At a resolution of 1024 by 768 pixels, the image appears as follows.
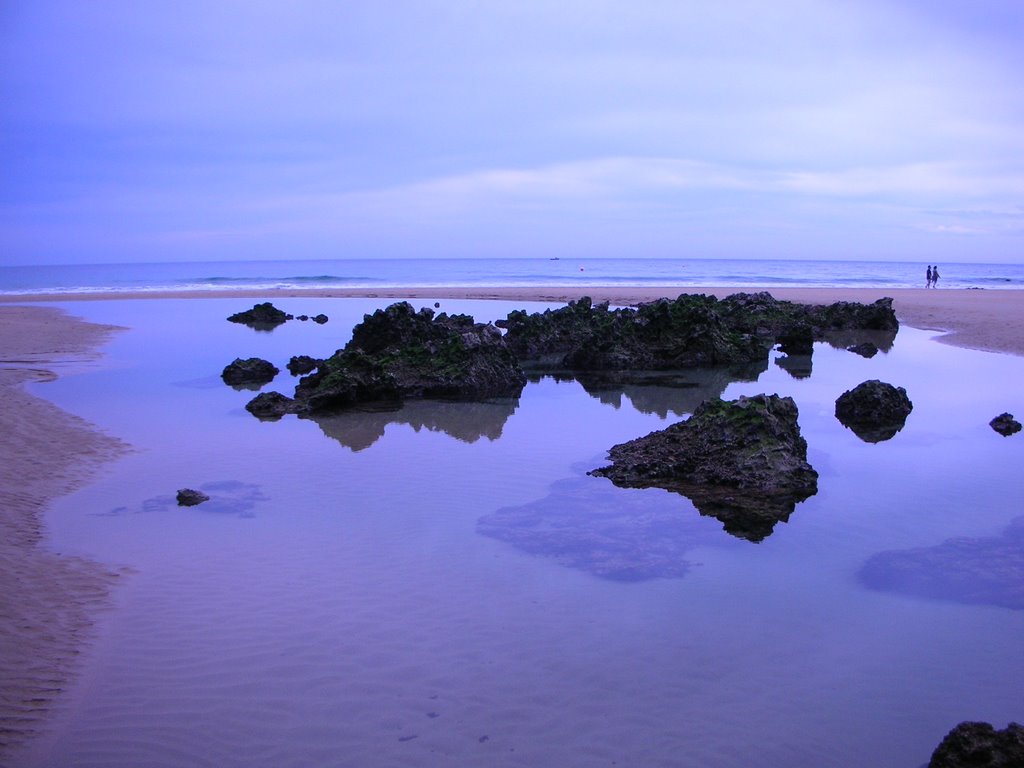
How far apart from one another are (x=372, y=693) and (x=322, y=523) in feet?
10.1

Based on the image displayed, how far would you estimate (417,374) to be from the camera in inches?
574

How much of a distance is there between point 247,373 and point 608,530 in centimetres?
1060

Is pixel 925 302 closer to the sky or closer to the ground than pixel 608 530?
closer to the sky

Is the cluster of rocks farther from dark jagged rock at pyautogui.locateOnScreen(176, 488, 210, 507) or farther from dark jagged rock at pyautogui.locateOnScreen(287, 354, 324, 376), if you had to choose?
dark jagged rock at pyautogui.locateOnScreen(176, 488, 210, 507)

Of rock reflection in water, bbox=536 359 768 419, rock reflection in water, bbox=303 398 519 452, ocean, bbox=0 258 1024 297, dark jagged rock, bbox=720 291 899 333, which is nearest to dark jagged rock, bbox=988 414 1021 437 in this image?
rock reflection in water, bbox=536 359 768 419

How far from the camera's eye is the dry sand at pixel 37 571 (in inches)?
189

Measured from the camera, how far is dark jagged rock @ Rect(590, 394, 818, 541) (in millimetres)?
8312

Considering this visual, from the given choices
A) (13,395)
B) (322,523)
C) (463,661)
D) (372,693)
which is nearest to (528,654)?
(463,661)

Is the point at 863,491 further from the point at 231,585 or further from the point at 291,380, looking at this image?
the point at 291,380

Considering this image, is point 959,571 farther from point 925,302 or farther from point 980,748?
point 925,302

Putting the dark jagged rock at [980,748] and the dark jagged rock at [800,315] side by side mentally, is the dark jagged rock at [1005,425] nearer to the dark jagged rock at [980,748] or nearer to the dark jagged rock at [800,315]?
the dark jagged rock at [980,748]

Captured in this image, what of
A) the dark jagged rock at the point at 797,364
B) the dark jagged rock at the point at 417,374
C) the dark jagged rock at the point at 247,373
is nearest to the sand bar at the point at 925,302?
the dark jagged rock at the point at 797,364

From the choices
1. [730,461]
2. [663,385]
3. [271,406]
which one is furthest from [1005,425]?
[271,406]

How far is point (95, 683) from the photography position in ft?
16.2
